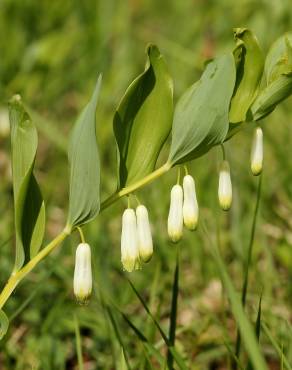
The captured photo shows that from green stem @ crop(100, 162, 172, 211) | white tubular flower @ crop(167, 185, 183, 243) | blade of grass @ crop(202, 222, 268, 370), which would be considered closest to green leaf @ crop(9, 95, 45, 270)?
green stem @ crop(100, 162, 172, 211)

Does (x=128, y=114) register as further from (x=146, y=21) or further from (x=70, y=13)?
(x=146, y=21)

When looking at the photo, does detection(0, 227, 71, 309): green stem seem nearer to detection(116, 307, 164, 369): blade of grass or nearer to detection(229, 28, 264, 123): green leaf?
detection(116, 307, 164, 369): blade of grass

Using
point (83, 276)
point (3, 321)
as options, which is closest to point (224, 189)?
point (83, 276)

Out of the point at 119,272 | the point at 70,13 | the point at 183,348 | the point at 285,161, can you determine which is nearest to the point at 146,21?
the point at 70,13

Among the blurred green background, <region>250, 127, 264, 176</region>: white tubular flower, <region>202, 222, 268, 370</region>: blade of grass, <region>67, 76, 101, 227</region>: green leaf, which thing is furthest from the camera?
the blurred green background

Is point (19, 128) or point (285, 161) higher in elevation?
point (19, 128)

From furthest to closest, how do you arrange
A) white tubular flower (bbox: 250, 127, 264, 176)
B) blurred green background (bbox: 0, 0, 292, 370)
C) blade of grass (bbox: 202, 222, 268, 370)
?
blurred green background (bbox: 0, 0, 292, 370) → white tubular flower (bbox: 250, 127, 264, 176) → blade of grass (bbox: 202, 222, 268, 370)

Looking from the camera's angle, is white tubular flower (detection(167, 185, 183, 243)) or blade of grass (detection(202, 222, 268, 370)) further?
white tubular flower (detection(167, 185, 183, 243))

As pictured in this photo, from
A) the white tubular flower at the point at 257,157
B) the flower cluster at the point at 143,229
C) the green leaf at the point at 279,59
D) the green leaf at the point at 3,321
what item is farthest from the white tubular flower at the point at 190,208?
the green leaf at the point at 3,321
